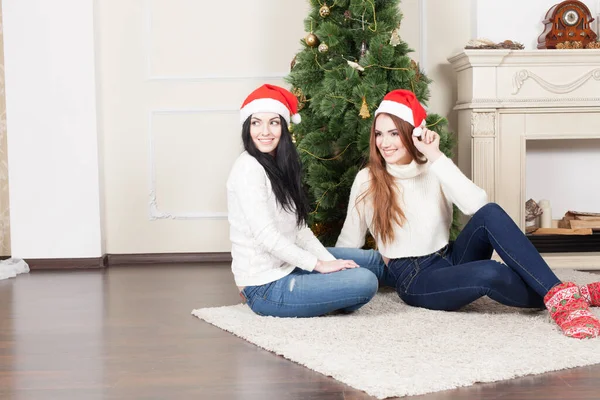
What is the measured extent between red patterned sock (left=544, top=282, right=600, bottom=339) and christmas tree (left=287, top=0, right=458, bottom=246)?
1.16 m

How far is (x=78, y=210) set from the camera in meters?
4.54

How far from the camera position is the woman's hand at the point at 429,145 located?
297 centimetres

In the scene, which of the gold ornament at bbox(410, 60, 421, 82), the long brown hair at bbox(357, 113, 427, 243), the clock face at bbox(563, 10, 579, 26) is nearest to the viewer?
the long brown hair at bbox(357, 113, 427, 243)

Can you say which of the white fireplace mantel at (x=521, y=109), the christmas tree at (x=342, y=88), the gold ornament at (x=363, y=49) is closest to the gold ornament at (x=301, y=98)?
the christmas tree at (x=342, y=88)

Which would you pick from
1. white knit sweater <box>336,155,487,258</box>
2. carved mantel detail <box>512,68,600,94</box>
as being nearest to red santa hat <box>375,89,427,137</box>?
white knit sweater <box>336,155,487,258</box>

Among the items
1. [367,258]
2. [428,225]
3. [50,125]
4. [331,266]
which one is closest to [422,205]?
[428,225]

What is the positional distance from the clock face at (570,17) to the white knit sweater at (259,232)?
2.23 metres

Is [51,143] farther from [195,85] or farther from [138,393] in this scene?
[138,393]

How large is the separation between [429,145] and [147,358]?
4.19ft

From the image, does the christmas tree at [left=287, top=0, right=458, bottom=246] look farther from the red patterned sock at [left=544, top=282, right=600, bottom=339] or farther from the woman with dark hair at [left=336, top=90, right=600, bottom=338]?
the red patterned sock at [left=544, top=282, right=600, bottom=339]

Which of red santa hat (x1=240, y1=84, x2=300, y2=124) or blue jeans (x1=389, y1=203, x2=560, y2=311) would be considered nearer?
blue jeans (x1=389, y1=203, x2=560, y2=311)

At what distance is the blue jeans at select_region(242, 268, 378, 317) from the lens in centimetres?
283

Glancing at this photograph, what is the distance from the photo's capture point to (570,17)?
432 cm

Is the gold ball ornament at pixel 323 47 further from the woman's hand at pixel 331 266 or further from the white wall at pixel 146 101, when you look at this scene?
the woman's hand at pixel 331 266
